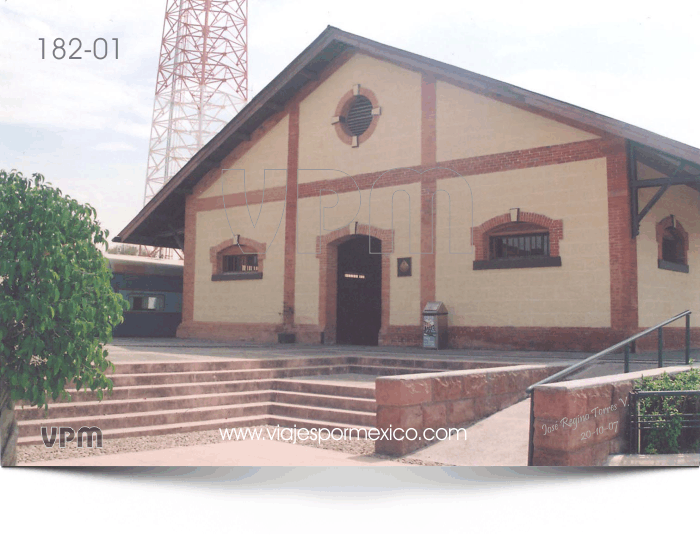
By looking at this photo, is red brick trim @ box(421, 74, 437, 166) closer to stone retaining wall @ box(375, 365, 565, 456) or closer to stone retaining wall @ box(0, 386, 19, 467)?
stone retaining wall @ box(375, 365, 565, 456)

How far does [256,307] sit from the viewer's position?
17.6 meters

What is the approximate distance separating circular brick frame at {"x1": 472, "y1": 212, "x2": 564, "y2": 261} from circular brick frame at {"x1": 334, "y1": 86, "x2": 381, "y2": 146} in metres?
3.80

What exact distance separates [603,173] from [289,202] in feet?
26.0

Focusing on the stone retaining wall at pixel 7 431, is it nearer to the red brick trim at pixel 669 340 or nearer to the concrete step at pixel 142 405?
the concrete step at pixel 142 405

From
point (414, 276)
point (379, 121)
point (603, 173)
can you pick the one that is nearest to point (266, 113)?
point (379, 121)

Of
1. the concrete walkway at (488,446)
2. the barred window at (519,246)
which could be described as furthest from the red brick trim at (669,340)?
the concrete walkway at (488,446)

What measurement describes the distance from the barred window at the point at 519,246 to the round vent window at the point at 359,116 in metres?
4.47

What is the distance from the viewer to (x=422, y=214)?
14781 mm

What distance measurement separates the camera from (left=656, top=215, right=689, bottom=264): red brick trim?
529 inches

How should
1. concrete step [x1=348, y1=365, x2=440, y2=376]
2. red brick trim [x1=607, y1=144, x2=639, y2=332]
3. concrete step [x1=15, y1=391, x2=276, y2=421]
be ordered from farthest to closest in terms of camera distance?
red brick trim [x1=607, y1=144, x2=639, y2=332]
concrete step [x1=348, y1=365, x2=440, y2=376]
concrete step [x1=15, y1=391, x2=276, y2=421]

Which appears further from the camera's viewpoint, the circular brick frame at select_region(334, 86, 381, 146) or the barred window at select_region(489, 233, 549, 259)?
the circular brick frame at select_region(334, 86, 381, 146)

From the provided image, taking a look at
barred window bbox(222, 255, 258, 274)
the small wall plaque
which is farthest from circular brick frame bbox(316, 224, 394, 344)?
barred window bbox(222, 255, 258, 274)

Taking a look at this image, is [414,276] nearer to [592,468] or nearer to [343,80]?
[343,80]

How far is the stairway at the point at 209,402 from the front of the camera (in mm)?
7297
